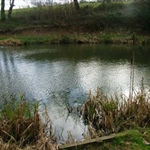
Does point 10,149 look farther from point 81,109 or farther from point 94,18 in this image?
point 94,18

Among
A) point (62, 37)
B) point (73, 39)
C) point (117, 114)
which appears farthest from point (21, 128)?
point (62, 37)

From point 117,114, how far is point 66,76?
6.88 m

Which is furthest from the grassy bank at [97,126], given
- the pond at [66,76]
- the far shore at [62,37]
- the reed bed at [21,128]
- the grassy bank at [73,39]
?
the grassy bank at [73,39]

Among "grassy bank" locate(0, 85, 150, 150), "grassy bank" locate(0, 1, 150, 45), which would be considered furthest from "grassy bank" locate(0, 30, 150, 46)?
"grassy bank" locate(0, 85, 150, 150)

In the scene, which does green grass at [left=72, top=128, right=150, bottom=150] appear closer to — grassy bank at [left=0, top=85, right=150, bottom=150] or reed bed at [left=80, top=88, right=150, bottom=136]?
grassy bank at [left=0, top=85, right=150, bottom=150]

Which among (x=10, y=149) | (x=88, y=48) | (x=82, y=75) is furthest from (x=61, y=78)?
(x=88, y=48)

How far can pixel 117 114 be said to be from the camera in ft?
22.7

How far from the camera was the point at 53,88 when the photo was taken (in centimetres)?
1138

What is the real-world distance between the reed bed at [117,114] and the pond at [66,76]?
50cm

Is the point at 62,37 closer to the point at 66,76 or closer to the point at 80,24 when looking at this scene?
the point at 80,24

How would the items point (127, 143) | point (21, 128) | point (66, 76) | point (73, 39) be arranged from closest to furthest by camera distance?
point (127, 143) → point (21, 128) → point (66, 76) → point (73, 39)

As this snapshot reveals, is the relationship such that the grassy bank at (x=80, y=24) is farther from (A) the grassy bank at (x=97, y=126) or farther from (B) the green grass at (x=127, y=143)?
(B) the green grass at (x=127, y=143)

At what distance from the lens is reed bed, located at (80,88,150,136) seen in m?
6.50

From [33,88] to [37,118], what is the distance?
5.45 metres
